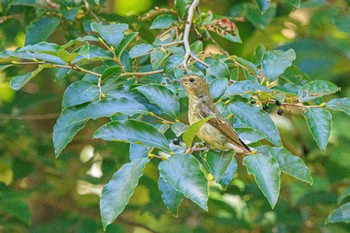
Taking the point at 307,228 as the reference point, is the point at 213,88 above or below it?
above

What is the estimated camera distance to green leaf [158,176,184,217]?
2.03 meters

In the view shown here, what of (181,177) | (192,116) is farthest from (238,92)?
(181,177)

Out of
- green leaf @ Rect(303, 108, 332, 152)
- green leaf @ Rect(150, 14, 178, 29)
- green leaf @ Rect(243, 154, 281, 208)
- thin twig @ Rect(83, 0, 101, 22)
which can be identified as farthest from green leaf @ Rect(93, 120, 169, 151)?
thin twig @ Rect(83, 0, 101, 22)

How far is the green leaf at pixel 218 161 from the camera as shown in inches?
75.3

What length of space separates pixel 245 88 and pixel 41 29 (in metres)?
1.14

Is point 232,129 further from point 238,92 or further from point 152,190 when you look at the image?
point 152,190

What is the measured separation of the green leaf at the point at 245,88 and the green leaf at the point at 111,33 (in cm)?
42

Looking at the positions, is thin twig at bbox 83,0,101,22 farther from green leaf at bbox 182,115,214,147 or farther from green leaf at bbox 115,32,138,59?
green leaf at bbox 182,115,214,147

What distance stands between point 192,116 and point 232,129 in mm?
258

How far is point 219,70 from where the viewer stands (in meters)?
2.26

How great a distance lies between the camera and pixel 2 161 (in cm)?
376

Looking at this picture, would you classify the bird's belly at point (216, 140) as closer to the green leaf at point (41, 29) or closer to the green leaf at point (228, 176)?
the green leaf at point (228, 176)

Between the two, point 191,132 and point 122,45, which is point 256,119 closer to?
point 191,132

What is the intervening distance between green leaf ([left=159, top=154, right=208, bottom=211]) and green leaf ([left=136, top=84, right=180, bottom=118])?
253 mm
